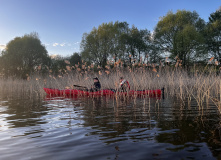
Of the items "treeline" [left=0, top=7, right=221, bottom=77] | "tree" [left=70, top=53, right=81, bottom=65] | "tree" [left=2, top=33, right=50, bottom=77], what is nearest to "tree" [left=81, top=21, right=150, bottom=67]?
"treeline" [left=0, top=7, right=221, bottom=77]

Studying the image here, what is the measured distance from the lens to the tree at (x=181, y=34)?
26078 millimetres

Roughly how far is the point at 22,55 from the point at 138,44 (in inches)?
787

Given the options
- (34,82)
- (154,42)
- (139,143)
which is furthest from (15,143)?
(154,42)

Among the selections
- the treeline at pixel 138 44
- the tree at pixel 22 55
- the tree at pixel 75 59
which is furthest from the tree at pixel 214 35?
the tree at pixel 22 55

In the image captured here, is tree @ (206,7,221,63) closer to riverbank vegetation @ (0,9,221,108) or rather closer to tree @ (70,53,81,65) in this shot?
riverbank vegetation @ (0,9,221,108)

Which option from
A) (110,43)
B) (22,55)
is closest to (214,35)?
(110,43)

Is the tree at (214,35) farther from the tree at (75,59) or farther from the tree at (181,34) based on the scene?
the tree at (75,59)

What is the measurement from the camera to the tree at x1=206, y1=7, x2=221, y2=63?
1121 inches

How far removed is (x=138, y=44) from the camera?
35219mm

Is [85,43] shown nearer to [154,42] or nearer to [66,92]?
[154,42]

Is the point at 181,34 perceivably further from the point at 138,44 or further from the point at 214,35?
the point at 138,44

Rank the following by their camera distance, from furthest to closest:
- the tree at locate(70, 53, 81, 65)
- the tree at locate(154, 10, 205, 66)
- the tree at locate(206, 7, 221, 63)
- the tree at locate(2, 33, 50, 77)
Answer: the tree at locate(70, 53, 81, 65), the tree at locate(2, 33, 50, 77), the tree at locate(206, 7, 221, 63), the tree at locate(154, 10, 205, 66)

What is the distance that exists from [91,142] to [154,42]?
3049 cm

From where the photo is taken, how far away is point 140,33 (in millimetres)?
35688
